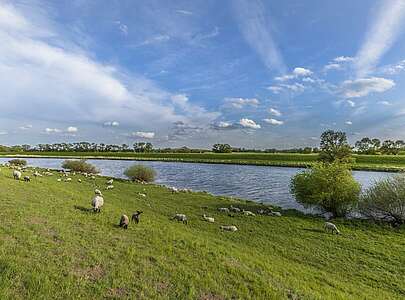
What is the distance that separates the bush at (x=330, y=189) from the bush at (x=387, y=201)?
1320 mm

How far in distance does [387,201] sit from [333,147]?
3074 inches

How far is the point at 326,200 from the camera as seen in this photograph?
2627 cm

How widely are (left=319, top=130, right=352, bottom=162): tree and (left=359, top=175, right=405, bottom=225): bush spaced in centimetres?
6482

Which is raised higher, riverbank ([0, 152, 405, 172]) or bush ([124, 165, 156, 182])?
riverbank ([0, 152, 405, 172])

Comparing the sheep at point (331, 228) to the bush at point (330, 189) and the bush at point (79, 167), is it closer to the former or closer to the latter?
the bush at point (330, 189)

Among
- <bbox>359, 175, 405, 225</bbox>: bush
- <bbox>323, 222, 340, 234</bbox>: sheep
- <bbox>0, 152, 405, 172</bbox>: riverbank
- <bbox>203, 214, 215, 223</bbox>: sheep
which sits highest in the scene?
<bbox>0, 152, 405, 172</bbox>: riverbank

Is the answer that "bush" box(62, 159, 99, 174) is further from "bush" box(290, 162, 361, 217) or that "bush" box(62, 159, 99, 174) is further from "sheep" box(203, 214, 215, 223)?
"bush" box(290, 162, 361, 217)

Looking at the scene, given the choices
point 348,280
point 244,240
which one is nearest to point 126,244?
point 244,240

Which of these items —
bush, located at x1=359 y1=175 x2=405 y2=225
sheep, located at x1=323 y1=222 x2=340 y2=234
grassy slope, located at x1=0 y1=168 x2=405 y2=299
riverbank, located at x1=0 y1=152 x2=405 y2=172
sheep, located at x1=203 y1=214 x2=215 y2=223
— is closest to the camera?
grassy slope, located at x1=0 y1=168 x2=405 y2=299

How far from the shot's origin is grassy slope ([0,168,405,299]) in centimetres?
772

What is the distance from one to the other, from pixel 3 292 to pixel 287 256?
12.0 meters

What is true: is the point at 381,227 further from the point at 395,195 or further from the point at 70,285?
the point at 70,285

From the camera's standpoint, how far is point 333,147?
95438 millimetres

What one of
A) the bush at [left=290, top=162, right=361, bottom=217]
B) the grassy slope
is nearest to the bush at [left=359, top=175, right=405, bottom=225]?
the bush at [left=290, top=162, right=361, bottom=217]
